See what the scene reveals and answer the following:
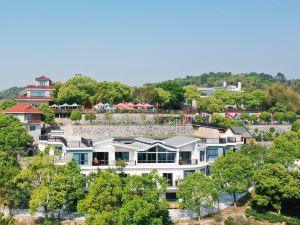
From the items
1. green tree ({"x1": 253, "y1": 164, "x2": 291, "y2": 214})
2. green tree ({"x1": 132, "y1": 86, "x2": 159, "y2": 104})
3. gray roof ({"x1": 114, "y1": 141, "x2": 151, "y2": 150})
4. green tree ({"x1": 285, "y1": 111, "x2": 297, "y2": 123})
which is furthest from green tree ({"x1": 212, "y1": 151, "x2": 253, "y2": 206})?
green tree ({"x1": 132, "y1": 86, "x2": 159, "y2": 104})

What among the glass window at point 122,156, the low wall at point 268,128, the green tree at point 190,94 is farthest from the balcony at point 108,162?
the green tree at point 190,94

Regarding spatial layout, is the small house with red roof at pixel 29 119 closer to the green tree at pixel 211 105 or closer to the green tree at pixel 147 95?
the green tree at pixel 147 95

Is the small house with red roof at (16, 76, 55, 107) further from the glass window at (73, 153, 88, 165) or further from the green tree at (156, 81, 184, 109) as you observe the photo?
the glass window at (73, 153, 88, 165)

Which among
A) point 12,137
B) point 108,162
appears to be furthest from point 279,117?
point 12,137

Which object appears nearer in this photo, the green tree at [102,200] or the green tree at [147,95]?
the green tree at [102,200]

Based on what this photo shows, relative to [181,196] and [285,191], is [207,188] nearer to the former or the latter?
[181,196]

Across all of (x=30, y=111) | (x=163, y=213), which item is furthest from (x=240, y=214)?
(x=30, y=111)

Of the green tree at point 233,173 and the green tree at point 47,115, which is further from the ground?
the green tree at point 47,115
